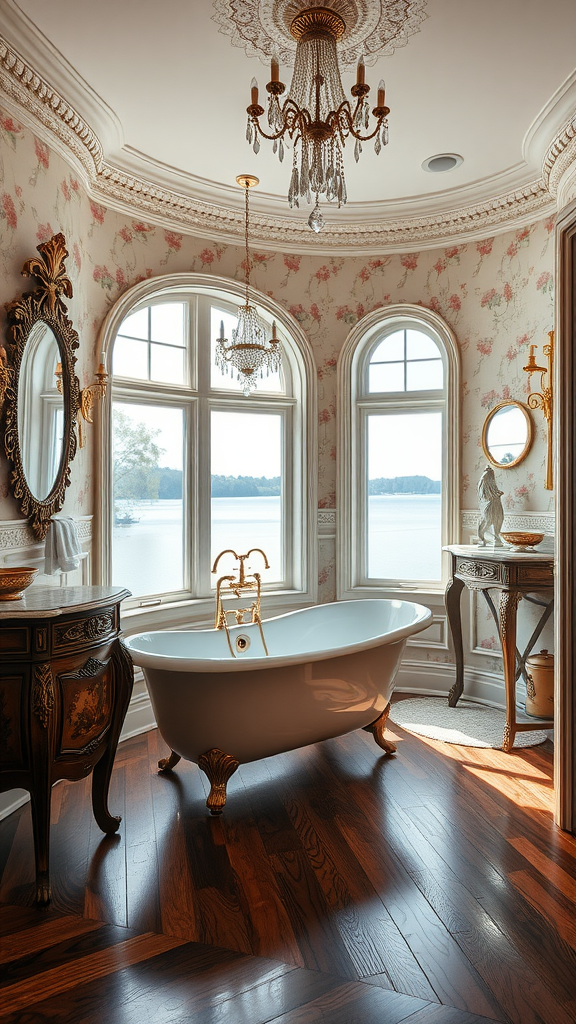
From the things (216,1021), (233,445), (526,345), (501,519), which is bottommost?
(216,1021)

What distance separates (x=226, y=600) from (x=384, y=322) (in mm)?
2095

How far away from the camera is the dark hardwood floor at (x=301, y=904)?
1.77m

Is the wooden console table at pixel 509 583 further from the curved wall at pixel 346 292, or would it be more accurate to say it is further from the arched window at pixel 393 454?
the arched window at pixel 393 454

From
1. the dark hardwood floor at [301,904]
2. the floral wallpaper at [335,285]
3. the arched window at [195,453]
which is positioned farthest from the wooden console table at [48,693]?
the arched window at [195,453]

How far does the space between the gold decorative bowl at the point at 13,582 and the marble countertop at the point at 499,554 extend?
→ 7.62 ft

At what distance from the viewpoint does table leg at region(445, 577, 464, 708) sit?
4227mm

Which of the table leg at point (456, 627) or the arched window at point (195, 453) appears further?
the table leg at point (456, 627)

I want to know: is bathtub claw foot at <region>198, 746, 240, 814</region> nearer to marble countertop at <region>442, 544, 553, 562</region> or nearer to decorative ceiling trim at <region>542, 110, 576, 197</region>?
marble countertop at <region>442, 544, 553, 562</region>

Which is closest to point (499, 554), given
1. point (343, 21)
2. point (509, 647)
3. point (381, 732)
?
point (509, 647)

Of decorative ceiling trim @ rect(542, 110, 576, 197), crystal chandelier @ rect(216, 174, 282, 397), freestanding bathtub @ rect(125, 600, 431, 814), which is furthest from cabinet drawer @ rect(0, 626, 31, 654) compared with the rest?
decorative ceiling trim @ rect(542, 110, 576, 197)

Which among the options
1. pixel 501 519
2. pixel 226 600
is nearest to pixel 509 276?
pixel 501 519

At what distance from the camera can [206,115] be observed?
3.25 metres

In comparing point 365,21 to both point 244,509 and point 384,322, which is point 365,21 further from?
point 244,509

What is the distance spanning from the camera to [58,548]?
306 centimetres
